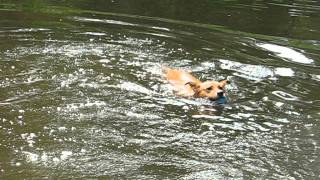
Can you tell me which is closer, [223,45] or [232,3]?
→ [223,45]

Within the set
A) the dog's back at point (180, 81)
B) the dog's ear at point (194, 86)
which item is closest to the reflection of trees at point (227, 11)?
the dog's back at point (180, 81)

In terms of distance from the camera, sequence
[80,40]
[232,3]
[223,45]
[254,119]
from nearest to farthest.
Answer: [254,119] < [80,40] < [223,45] < [232,3]

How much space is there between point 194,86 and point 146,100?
0.94 meters

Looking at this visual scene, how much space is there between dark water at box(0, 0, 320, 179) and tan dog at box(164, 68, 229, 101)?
0.49ft

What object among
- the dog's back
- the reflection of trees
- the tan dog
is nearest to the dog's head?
the tan dog

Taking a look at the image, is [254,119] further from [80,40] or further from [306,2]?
[306,2]

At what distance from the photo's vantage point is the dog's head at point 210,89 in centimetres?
790

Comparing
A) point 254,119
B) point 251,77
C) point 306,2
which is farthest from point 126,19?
point 306,2

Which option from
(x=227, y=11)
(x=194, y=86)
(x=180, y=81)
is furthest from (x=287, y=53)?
(x=227, y=11)

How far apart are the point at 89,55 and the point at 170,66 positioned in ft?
5.01

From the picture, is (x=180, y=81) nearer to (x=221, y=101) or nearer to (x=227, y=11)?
(x=221, y=101)

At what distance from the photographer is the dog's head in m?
7.90

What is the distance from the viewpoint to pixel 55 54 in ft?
31.3

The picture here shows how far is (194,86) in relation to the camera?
8227 mm
